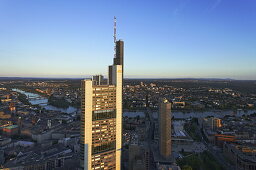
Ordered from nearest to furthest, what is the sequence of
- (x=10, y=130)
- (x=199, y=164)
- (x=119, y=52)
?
1. (x=199, y=164)
2. (x=119, y=52)
3. (x=10, y=130)

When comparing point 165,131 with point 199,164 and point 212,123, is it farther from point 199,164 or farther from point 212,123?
point 212,123

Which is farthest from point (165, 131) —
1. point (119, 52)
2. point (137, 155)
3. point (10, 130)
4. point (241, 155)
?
point (10, 130)

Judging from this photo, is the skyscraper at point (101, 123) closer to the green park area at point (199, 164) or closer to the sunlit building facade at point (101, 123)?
the sunlit building facade at point (101, 123)

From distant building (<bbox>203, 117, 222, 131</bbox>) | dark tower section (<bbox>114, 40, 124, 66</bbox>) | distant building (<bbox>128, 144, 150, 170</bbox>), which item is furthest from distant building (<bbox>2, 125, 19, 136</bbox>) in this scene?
distant building (<bbox>203, 117, 222, 131</bbox>)

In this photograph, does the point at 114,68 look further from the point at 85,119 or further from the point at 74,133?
the point at 74,133

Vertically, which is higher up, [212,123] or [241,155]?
[241,155]

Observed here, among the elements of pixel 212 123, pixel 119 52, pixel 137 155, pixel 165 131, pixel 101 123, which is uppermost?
pixel 119 52

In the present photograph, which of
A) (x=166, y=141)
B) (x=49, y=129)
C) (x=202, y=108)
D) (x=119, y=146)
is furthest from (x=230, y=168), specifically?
(x=202, y=108)

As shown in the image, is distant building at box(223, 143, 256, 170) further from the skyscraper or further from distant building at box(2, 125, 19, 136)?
distant building at box(2, 125, 19, 136)

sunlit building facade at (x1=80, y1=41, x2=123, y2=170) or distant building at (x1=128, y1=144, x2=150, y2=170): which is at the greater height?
sunlit building facade at (x1=80, y1=41, x2=123, y2=170)
